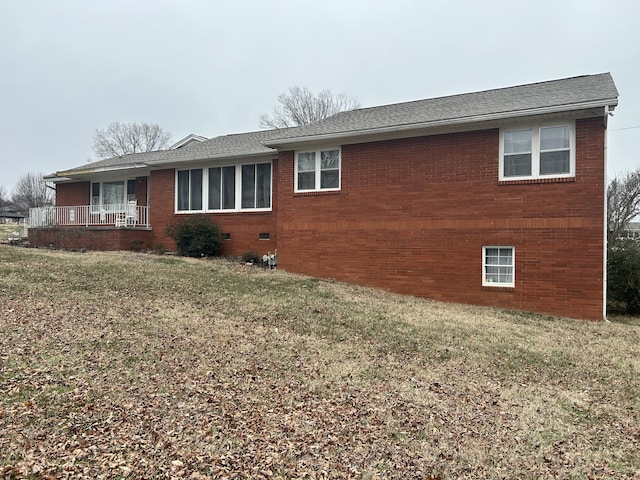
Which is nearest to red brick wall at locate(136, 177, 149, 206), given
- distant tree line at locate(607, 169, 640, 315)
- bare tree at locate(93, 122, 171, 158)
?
distant tree line at locate(607, 169, 640, 315)

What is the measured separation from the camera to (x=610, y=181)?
28.0m

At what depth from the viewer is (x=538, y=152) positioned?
34.5ft

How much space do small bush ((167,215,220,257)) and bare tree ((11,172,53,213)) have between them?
6286 centimetres

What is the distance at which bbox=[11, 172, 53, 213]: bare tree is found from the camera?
227ft

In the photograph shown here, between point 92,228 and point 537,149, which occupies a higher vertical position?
point 537,149

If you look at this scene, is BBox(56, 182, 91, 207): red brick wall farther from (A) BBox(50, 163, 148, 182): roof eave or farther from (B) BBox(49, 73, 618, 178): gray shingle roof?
(B) BBox(49, 73, 618, 178): gray shingle roof

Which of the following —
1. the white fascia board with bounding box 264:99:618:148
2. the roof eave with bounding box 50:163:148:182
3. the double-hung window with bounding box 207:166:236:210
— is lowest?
the double-hung window with bounding box 207:166:236:210

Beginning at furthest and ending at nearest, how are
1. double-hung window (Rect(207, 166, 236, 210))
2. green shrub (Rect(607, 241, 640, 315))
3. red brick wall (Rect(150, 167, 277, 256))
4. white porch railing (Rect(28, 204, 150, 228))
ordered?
white porch railing (Rect(28, 204, 150, 228))
double-hung window (Rect(207, 166, 236, 210))
red brick wall (Rect(150, 167, 277, 256))
green shrub (Rect(607, 241, 640, 315))

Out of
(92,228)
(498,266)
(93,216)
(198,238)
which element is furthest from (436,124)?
(93,216)

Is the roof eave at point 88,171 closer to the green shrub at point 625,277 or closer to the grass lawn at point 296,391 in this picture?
the grass lawn at point 296,391

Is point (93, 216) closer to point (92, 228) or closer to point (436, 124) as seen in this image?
point (92, 228)

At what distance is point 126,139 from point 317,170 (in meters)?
48.9

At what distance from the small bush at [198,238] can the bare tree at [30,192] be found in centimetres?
6286

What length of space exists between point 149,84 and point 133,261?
26.4m
